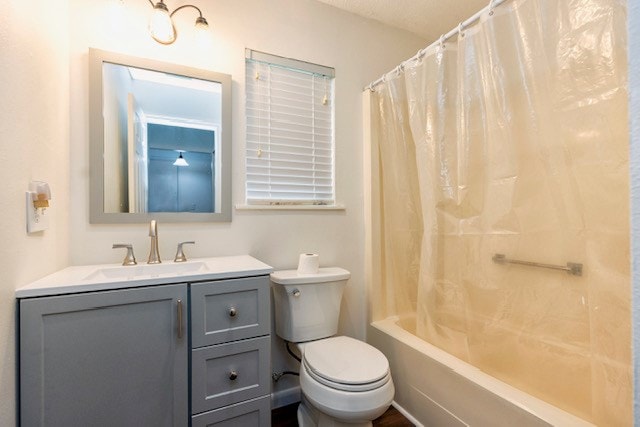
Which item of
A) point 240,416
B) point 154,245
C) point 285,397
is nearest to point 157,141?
point 154,245

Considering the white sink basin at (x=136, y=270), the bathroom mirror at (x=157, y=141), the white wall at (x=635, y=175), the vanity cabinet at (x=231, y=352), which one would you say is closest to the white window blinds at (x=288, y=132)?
the bathroom mirror at (x=157, y=141)

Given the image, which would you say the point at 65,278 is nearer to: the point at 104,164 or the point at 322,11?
the point at 104,164

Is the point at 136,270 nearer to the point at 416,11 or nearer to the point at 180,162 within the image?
the point at 180,162

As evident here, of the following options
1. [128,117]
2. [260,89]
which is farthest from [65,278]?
[260,89]

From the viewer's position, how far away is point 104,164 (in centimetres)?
138

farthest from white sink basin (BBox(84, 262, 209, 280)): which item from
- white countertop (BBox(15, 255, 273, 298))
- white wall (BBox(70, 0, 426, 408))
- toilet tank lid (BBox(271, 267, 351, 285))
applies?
toilet tank lid (BBox(271, 267, 351, 285))

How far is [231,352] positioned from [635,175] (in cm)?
124

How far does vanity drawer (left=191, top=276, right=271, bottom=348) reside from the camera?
3.68ft

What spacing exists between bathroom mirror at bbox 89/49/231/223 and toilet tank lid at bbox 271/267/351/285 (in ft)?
1.40

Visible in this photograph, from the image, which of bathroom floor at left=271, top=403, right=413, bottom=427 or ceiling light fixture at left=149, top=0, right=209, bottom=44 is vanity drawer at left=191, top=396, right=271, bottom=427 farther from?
ceiling light fixture at left=149, top=0, right=209, bottom=44

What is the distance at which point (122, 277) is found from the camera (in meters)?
1.22

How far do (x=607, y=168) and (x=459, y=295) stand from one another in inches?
30.1

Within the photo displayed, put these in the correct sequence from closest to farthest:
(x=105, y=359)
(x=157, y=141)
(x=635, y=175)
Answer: (x=635, y=175) < (x=105, y=359) < (x=157, y=141)

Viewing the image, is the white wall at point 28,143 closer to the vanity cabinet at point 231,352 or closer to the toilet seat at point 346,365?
the vanity cabinet at point 231,352
